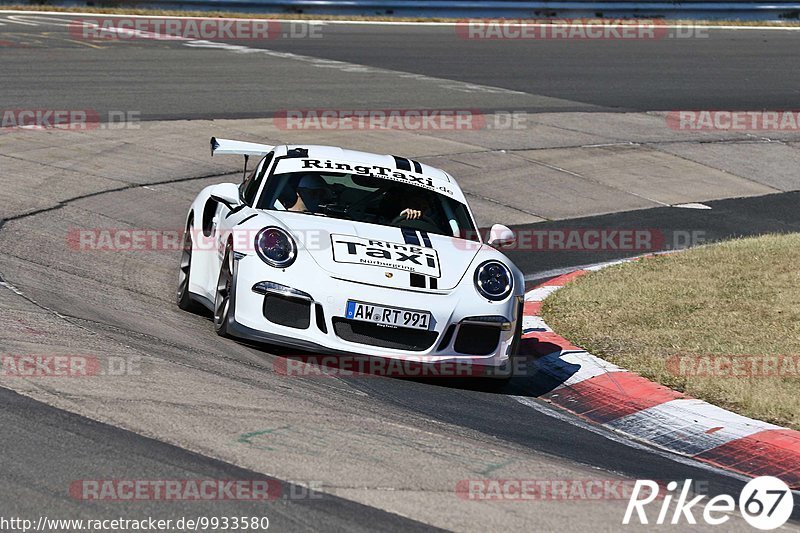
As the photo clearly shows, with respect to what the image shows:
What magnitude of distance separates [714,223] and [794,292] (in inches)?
171

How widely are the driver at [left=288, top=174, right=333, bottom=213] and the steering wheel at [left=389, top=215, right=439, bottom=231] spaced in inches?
19.3

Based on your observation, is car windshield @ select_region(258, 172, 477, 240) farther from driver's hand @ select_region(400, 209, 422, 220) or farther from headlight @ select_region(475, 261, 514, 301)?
headlight @ select_region(475, 261, 514, 301)

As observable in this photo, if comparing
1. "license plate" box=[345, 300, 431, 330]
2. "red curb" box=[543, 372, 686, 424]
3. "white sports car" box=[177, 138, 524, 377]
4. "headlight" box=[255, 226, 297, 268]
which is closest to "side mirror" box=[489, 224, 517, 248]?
"white sports car" box=[177, 138, 524, 377]

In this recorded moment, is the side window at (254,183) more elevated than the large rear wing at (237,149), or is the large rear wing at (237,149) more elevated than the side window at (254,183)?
the large rear wing at (237,149)

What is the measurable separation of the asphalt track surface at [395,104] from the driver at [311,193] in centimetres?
106

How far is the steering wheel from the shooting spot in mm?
8414

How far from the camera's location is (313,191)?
27.9 ft

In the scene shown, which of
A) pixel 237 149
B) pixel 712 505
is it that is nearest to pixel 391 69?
pixel 237 149

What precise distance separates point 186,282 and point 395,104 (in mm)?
10224

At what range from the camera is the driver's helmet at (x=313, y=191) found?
27.6ft

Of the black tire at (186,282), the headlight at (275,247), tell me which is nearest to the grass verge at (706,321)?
the headlight at (275,247)

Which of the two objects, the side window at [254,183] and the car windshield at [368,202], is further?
the side window at [254,183]

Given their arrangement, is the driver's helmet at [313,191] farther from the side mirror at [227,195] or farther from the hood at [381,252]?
the side mirror at [227,195]

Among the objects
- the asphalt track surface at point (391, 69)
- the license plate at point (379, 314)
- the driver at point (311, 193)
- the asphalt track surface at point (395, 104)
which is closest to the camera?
the asphalt track surface at point (395, 104)
